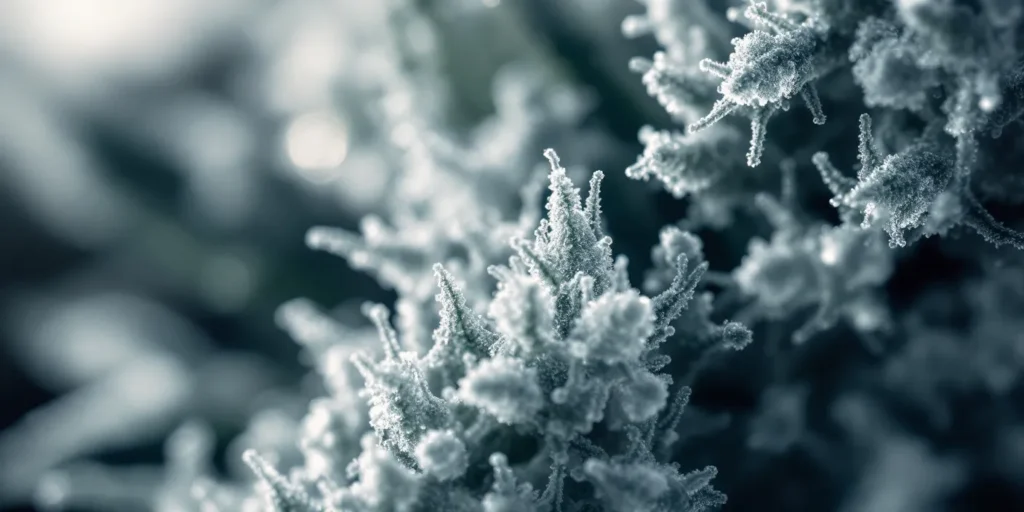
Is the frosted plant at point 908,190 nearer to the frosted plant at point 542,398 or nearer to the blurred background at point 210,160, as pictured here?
the frosted plant at point 542,398

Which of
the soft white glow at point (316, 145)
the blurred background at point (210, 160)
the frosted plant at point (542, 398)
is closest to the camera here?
the frosted plant at point (542, 398)

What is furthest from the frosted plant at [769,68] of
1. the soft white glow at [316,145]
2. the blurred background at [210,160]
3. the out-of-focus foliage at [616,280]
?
the soft white glow at [316,145]

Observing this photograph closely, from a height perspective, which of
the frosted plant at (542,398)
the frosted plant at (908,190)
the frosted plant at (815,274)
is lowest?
the frosted plant at (542,398)

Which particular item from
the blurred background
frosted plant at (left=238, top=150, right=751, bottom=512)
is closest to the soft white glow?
the blurred background

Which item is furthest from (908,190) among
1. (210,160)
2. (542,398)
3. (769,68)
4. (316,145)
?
(210,160)

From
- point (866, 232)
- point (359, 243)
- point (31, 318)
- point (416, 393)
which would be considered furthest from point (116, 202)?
point (866, 232)

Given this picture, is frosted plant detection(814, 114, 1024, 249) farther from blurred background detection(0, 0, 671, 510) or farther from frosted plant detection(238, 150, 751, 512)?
blurred background detection(0, 0, 671, 510)

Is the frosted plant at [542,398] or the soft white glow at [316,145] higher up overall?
the soft white glow at [316,145]
